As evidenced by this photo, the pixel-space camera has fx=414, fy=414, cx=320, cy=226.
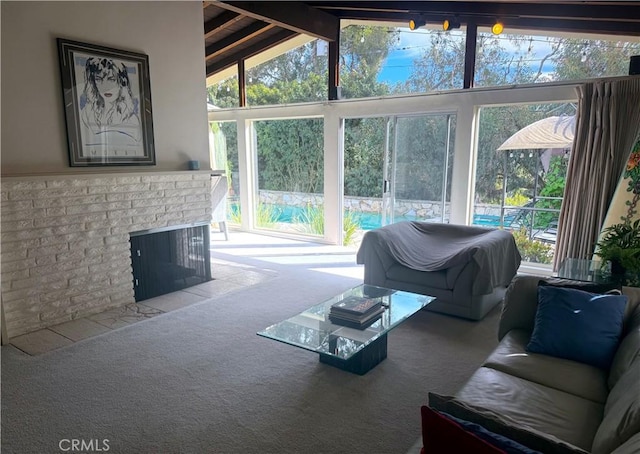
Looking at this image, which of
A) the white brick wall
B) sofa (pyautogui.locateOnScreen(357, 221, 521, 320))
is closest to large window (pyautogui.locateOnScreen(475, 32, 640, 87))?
sofa (pyautogui.locateOnScreen(357, 221, 521, 320))

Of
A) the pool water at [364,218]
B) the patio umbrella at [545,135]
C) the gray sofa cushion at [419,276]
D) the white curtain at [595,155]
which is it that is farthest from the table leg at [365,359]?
the patio umbrella at [545,135]

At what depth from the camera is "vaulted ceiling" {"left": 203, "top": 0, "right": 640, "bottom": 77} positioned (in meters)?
4.19

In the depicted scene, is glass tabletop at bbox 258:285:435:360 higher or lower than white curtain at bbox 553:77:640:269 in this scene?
lower

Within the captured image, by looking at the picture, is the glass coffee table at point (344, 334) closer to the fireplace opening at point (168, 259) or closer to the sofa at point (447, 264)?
the sofa at point (447, 264)

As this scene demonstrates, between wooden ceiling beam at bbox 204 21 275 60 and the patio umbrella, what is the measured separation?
3770 millimetres

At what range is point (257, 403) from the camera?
232cm

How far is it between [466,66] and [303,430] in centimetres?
447

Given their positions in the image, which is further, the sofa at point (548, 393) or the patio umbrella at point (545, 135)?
the patio umbrella at point (545, 135)

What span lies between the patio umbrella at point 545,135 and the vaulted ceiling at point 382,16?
3.01ft

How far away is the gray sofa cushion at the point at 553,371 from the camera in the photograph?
5.90ft

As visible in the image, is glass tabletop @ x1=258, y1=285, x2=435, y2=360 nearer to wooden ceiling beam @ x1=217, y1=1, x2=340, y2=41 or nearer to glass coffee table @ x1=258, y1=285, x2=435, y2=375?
glass coffee table @ x1=258, y1=285, x2=435, y2=375

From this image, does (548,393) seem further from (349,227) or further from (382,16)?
(382,16)

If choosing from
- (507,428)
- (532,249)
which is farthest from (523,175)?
(507,428)
